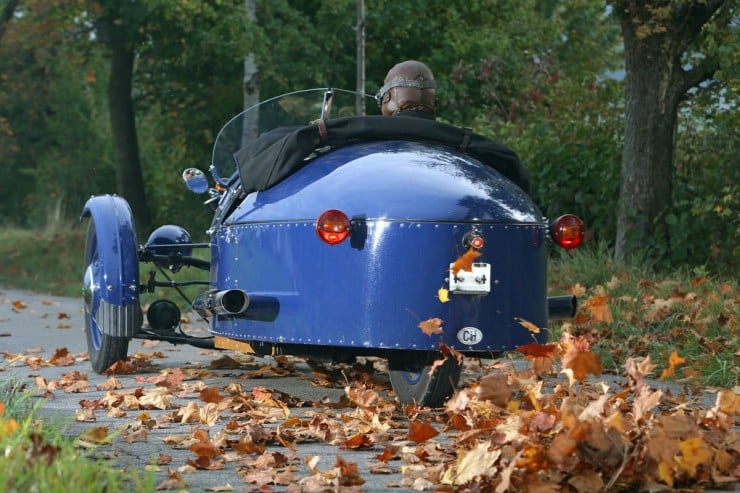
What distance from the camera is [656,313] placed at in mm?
9672

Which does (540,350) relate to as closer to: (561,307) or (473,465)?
(473,465)

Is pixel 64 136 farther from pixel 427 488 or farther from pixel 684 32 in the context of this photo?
pixel 427 488

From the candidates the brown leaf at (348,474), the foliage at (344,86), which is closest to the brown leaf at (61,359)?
the brown leaf at (348,474)

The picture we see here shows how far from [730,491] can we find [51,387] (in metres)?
4.31

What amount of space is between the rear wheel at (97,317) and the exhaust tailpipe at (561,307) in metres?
2.57

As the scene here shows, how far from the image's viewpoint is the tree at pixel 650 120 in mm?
12695

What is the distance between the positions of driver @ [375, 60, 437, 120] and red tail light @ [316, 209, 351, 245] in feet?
3.79

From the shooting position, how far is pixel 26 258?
27.9 metres

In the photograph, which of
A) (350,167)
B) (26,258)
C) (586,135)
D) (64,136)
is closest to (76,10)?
(26,258)

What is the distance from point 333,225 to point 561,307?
1.50 meters

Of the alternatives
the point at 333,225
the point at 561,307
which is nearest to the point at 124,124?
the point at 561,307

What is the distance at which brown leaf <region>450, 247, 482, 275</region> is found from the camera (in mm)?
6012

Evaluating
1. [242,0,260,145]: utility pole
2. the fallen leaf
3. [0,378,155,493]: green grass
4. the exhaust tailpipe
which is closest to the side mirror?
the exhaust tailpipe

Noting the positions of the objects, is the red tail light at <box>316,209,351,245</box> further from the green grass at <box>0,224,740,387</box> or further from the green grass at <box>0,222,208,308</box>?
the green grass at <box>0,222,208,308</box>
